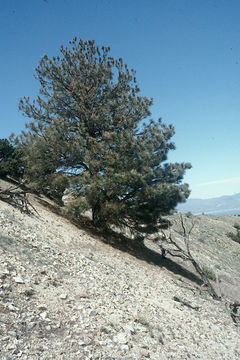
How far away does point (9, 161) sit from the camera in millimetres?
19875

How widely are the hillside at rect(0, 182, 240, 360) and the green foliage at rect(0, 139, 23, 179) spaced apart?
9687mm

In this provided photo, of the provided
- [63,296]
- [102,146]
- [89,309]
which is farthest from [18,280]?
[102,146]

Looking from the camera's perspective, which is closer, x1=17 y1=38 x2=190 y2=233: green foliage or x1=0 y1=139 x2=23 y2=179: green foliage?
x1=17 y1=38 x2=190 y2=233: green foliage

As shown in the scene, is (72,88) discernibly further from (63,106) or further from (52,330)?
(52,330)

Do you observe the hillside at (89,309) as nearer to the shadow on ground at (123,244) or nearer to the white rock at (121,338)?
the white rock at (121,338)

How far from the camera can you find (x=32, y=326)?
430 cm

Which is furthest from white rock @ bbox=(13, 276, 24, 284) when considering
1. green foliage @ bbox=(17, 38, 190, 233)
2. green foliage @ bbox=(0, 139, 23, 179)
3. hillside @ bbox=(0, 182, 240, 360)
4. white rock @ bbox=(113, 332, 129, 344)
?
green foliage @ bbox=(0, 139, 23, 179)

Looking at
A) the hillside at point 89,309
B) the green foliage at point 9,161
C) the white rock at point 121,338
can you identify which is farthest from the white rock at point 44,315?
the green foliage at point 9,161

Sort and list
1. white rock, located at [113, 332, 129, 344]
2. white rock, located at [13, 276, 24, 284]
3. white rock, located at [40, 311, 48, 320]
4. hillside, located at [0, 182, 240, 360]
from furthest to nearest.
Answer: white rock, located at [13, 276, 24, 284], white rock, located at [113, 332, 129, 344], white rock, located at [40, 311, 48, 320], hillside, located at [0, 182, 240, 360]

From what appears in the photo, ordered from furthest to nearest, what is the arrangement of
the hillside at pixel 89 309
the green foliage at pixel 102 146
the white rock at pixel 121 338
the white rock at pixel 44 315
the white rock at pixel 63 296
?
1. the green foliage at pixel 102 146
2. the white rock at pixel 63 296
3. the white rock at pixel 121 338
4. the white rock at pixel 44 315
5. the hillside at pixel 89 309

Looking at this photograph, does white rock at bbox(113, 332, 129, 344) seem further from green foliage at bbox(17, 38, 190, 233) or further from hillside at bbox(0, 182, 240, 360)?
green foliage at bbox(17, 38, 190, 233)

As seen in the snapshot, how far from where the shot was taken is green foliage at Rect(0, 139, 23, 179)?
19422 mm

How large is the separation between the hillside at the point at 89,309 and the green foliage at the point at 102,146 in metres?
3.03

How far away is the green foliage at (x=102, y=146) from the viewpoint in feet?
40.7
